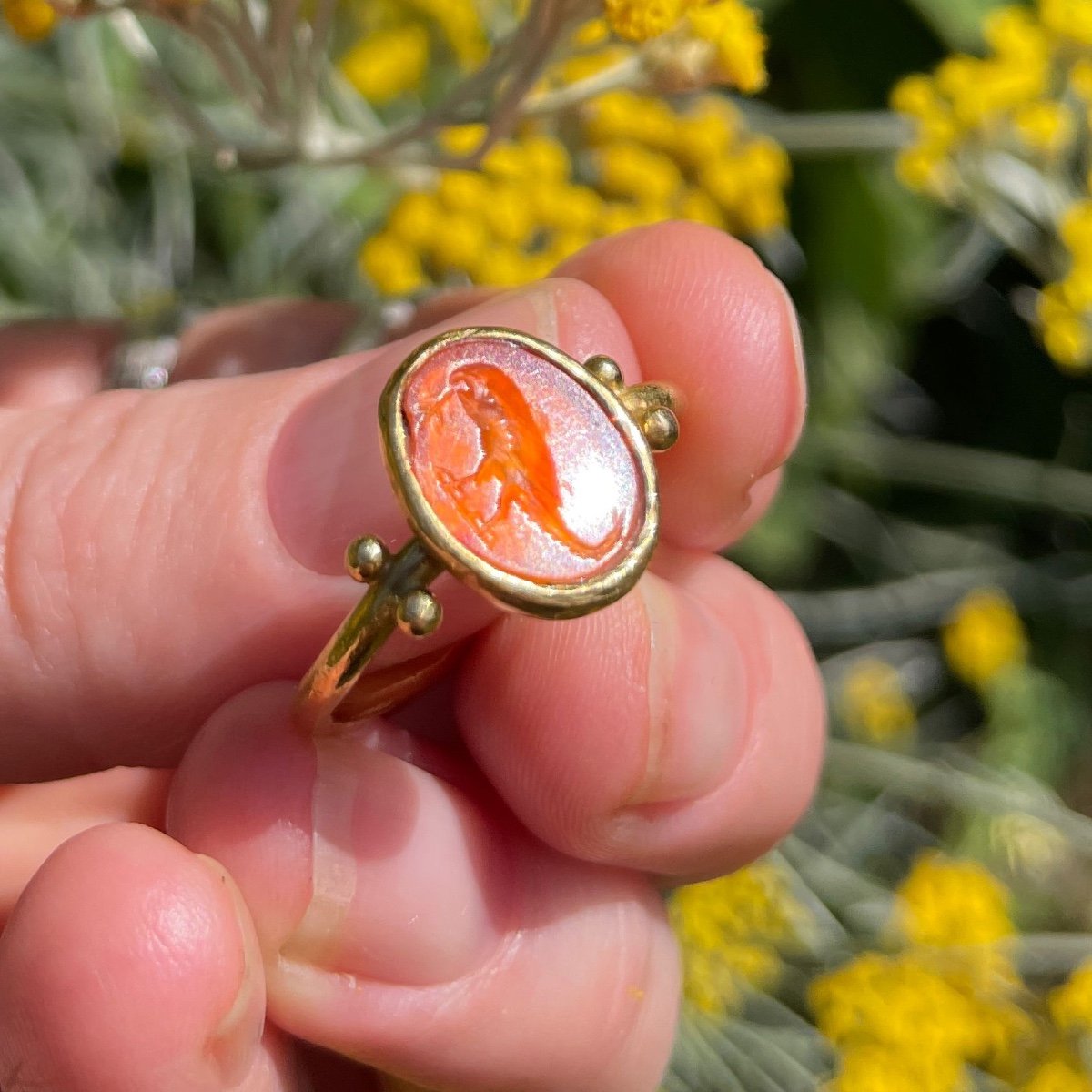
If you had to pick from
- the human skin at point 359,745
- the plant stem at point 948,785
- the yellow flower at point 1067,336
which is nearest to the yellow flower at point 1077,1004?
the plant stem at point 948,785

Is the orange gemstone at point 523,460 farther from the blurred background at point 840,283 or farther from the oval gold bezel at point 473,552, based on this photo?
the blurred background at point 840,283

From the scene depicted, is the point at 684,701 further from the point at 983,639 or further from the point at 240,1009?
the point at 983,639

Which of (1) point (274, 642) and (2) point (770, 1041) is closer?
(1) point (274, 642)

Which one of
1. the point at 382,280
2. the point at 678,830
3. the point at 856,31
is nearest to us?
the point at 678,830

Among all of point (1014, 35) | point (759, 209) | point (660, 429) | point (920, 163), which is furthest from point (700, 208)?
point (660, 429)

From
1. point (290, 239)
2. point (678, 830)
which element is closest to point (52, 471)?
point (678, 830)

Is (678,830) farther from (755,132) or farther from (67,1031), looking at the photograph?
(755,132)
